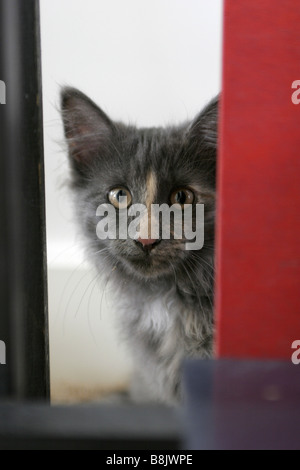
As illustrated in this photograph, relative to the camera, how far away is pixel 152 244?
0.92 m

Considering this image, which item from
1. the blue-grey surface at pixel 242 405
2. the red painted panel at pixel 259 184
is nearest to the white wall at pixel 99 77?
the red painted panel at pixel 259 184

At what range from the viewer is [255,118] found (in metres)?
0.66

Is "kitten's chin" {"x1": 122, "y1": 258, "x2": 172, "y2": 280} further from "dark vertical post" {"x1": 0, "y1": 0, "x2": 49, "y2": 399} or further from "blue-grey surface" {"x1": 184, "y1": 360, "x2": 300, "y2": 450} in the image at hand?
"blue-grey surface" {"x1": 184, "y1": 360, "x2": 300, "y2": 450}

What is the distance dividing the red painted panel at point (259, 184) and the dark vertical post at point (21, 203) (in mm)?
375

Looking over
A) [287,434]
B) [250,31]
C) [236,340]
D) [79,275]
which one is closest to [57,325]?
[79,275]

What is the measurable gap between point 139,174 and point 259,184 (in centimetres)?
38

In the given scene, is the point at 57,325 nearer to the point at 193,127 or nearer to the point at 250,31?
the point at 193,127

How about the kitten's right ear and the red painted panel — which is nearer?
the red painted panel

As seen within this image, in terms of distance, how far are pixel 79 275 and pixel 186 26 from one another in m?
0.57

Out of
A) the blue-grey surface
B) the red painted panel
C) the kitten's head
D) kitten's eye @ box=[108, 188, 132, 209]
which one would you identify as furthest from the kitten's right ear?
the blue-grey surface

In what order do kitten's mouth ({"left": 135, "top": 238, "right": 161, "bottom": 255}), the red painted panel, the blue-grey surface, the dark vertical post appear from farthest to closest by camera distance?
kitten's mouth ({"left": 135, "top": 238, "right": 161, "bottom": 255})
the dark vertical post
the red painted panel
the blue-grey surface

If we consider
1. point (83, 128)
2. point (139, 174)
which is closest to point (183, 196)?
point (139, 174)

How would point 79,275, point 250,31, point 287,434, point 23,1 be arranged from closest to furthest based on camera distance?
1. point 287,434
2. point 250,31
3. point 23,1
4. point 79,275

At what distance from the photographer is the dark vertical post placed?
2.66 ft
